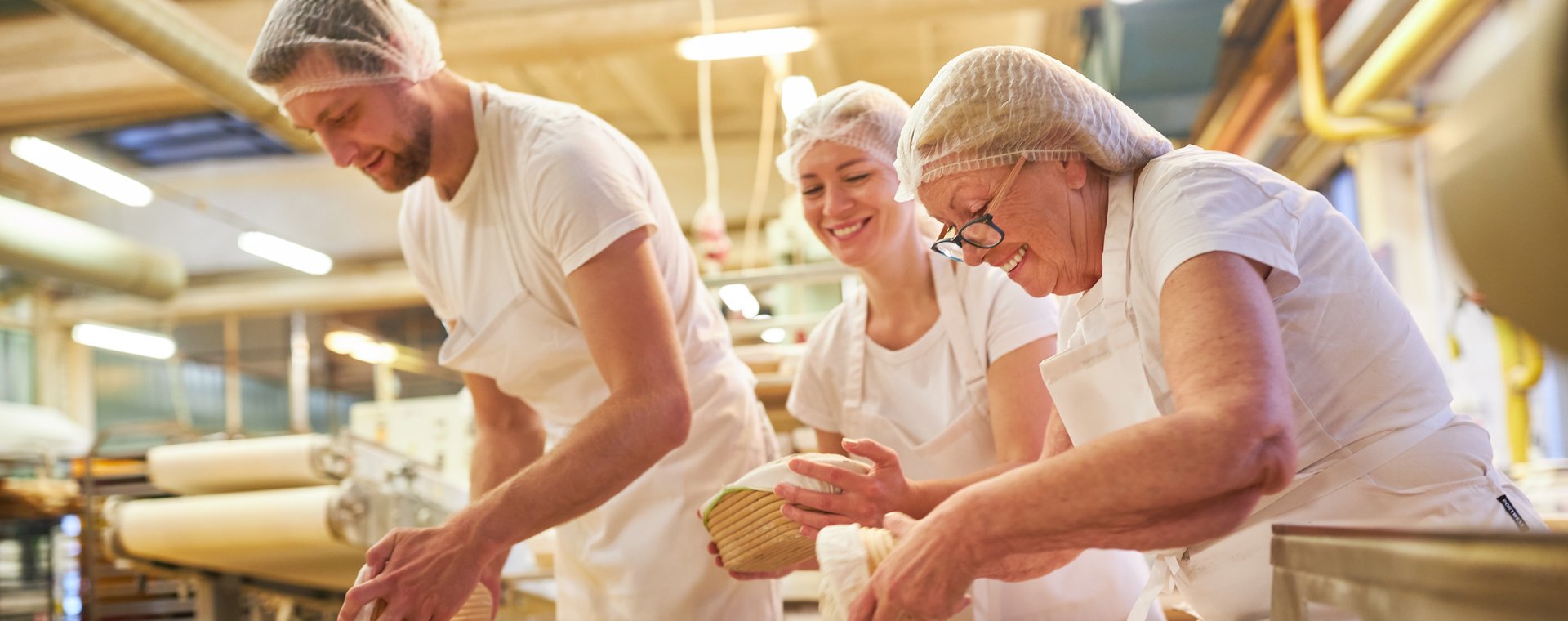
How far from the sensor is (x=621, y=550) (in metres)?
1.88

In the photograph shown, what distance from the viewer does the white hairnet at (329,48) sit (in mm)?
1681

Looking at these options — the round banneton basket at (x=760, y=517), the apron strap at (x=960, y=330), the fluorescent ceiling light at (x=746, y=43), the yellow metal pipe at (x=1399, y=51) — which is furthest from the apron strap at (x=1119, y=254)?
the fluorescent ceiling light at (x=746, y=43)

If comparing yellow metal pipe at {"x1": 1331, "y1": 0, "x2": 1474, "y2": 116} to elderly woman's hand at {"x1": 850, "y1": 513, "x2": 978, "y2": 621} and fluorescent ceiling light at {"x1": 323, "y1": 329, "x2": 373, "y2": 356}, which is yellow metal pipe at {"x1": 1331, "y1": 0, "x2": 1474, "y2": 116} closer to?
elderly woman's hand at {"x1": 850, "y1": 513, "x2": 978, "y2": 621}

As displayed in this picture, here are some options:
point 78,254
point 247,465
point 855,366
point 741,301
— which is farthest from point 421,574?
point 78,254

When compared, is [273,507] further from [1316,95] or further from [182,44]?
[1316,95]

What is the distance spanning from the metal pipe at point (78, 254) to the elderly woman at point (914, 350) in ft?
21.9

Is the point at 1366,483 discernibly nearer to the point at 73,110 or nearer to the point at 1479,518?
the point at 1479,518

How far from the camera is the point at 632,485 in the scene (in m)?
1.90

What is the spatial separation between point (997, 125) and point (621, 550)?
3.23ft

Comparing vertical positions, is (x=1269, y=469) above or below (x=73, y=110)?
below

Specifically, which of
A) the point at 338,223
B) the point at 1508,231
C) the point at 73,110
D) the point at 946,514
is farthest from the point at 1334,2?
the point at 338,223

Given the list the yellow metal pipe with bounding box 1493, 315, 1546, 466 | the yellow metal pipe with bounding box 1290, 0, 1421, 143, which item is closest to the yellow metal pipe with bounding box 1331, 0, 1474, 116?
the yellow metal pipe with bounding box 1290, 0, 1421, 143

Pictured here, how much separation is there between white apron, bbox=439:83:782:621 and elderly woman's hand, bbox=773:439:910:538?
0.44 meters

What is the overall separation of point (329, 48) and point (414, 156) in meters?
0.19
